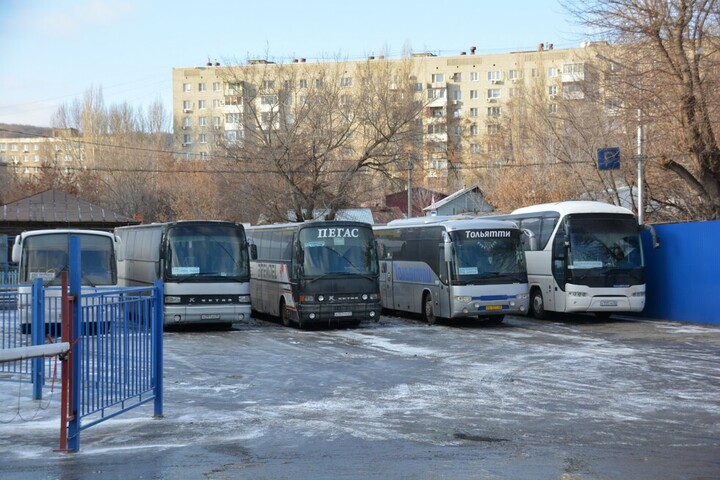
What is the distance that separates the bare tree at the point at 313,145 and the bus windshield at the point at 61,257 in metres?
22.5

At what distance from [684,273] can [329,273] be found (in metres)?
10.1

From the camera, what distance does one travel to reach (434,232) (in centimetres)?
2673

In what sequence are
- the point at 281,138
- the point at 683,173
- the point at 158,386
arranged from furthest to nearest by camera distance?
1. the point at 281,138
2. the point at 683,173
3. the point at 158,386

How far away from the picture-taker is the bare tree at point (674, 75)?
2755 centimetres

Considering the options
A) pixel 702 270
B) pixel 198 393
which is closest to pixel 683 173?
pixel 702 270

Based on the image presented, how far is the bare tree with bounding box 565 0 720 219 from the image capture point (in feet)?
90.4

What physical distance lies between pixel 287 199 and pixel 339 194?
107 inches

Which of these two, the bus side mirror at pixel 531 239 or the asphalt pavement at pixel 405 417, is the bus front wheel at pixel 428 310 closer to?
the bus side mirror at pixel 531 239

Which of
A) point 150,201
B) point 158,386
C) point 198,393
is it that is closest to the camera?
point 158,386

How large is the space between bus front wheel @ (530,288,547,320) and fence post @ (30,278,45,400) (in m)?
17.5

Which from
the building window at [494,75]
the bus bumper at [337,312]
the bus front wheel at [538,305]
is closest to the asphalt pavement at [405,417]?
the bus bumper at [337,312]

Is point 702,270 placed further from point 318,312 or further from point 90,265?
point 90,265

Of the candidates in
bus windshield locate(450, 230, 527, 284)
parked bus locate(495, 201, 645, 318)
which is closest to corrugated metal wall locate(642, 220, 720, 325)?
parked bus locate(495, 201, 645, 318)

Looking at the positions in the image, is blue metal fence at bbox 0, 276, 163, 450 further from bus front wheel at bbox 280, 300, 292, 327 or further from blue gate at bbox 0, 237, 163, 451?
bus front wheel at bbox 280, 300, 292, 327
